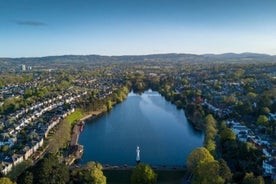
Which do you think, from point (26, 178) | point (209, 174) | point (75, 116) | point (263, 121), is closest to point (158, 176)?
point (209, 174)

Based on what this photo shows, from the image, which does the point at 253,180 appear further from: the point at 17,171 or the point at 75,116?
the point at 75,116

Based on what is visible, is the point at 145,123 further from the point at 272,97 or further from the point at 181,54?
the point at 181,54

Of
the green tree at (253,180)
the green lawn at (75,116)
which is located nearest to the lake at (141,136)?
the green lawn at (75,116)

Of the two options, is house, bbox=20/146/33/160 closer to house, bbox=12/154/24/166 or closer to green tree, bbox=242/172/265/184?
house, bbox=12/154/24/166

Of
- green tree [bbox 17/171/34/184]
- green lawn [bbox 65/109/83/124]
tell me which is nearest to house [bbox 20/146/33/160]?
green tree [bbox 17/171/34/184]

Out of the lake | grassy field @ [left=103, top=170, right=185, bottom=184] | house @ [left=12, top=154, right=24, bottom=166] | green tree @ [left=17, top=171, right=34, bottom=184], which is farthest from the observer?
the lake
